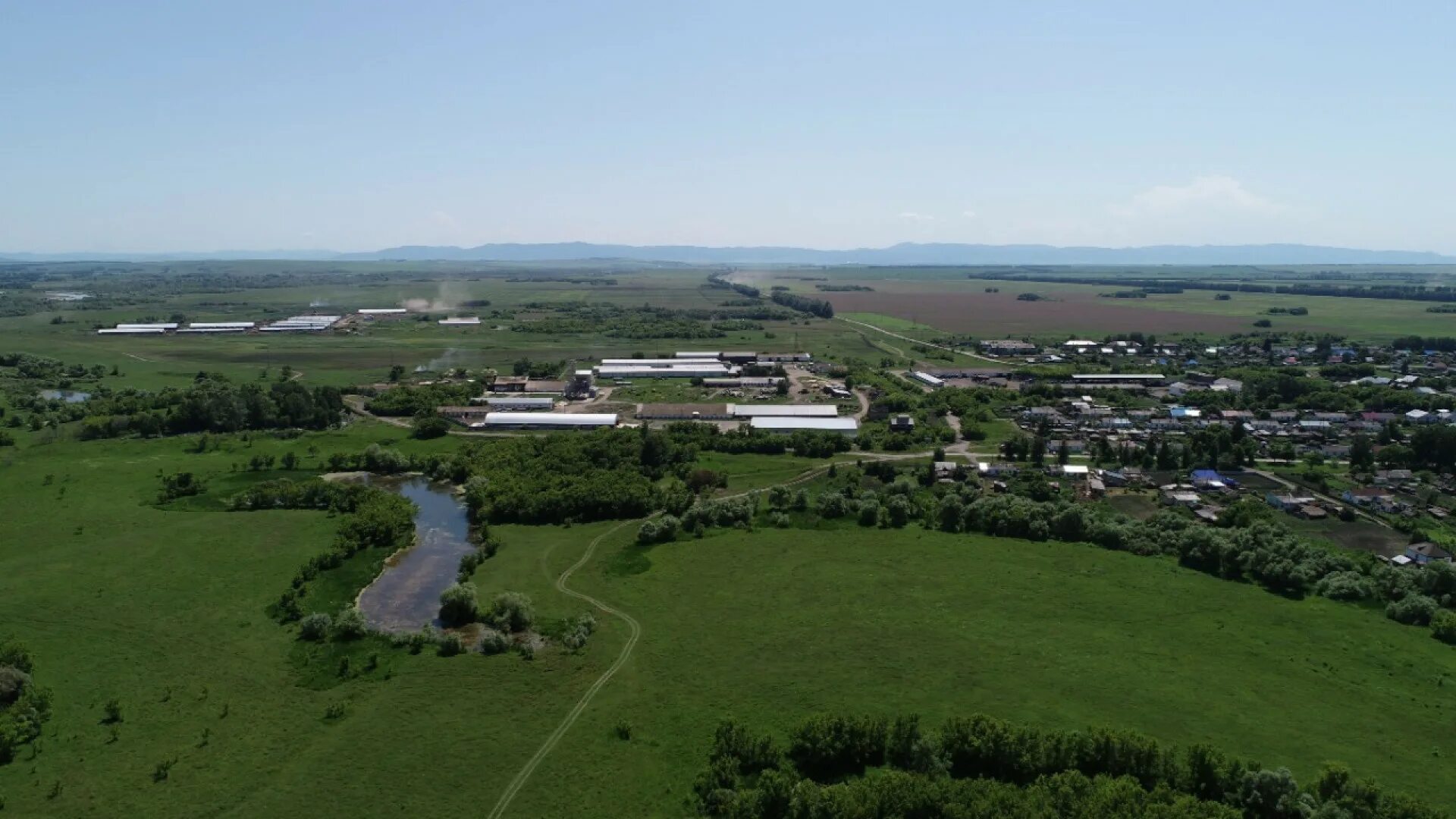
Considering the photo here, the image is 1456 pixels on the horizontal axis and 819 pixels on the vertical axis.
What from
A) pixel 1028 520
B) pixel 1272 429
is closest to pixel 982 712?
pixel 1028 520

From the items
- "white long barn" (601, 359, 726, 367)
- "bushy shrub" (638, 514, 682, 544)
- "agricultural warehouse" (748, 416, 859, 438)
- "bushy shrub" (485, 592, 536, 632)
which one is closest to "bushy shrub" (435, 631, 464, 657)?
"bushy shrub" (485, 592, 536, 632)

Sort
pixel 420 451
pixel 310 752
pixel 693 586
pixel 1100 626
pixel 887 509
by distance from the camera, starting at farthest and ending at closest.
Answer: pixel 420 451, pixel 887 509, pixel 693 586, pixel 1100 626, pixel 310 752

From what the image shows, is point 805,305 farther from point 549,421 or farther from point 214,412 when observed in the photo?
point 214,412

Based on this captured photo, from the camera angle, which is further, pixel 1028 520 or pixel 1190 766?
pixel 1028 520

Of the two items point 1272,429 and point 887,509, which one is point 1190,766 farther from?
point 1272,429

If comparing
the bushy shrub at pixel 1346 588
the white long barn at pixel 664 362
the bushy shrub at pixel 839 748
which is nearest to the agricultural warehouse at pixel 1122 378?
the white long barn at pixel 664 362
